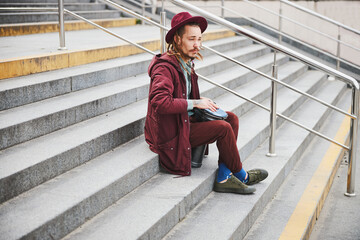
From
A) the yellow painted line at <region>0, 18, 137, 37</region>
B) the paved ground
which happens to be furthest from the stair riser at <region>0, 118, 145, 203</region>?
the yellow painted line at <region>0, 18, 137, 37</region>

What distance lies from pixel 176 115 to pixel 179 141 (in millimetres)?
199

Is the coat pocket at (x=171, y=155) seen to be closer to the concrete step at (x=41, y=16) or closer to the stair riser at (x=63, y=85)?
the stair riser at (x=63, y=85)

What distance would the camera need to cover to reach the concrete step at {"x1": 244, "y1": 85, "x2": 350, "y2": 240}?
3758 mm

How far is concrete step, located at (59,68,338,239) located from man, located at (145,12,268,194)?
5.6 inches

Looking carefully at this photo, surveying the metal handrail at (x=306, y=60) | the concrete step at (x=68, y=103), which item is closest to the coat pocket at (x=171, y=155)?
the concrete step at (x=68, y=103)

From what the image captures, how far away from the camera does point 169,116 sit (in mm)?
3701

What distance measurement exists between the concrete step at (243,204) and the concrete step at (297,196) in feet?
0.21

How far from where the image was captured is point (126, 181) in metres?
3.48

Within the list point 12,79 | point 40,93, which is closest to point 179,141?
point 40,93

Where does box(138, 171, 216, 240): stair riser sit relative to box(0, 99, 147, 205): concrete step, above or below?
below

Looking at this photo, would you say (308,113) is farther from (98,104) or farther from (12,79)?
(12,79)

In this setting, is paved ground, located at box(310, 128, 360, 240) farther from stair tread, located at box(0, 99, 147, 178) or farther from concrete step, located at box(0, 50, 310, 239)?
stair tread, located at box(0, 99, 147, 178)

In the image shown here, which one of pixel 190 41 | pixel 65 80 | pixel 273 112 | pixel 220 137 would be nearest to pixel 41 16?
pixel 65 80

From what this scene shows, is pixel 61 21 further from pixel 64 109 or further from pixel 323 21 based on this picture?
pixel 323 21
